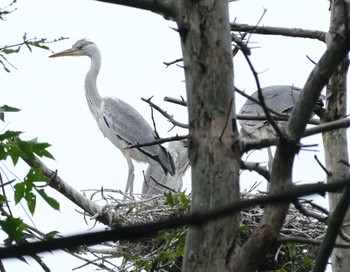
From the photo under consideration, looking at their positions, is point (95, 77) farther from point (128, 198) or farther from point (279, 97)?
point (128, 198)

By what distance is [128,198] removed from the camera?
7703 mm

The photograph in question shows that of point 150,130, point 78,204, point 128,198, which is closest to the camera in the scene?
point 78,204

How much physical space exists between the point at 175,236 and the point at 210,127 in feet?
11.6

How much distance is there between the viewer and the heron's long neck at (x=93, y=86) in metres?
12.8

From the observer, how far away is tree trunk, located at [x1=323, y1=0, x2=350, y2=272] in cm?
438

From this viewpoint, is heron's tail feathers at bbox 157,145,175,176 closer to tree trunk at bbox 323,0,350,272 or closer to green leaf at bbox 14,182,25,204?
tree trunk at bbox 323,0,350,272

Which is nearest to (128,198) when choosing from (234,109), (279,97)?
(279,97)

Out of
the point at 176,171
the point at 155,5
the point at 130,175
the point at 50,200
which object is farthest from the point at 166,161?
the point at 155,5

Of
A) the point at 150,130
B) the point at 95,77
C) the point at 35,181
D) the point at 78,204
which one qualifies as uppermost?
the point at 95,77

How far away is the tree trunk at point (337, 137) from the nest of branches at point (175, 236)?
1.33 m

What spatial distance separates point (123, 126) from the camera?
12.1 m

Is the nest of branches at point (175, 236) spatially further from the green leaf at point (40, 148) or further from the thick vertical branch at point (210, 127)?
the thick vertical branch at point (210, 127)

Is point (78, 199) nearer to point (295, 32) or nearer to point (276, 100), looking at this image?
point (295, 32)

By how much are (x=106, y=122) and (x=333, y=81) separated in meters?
7.65
